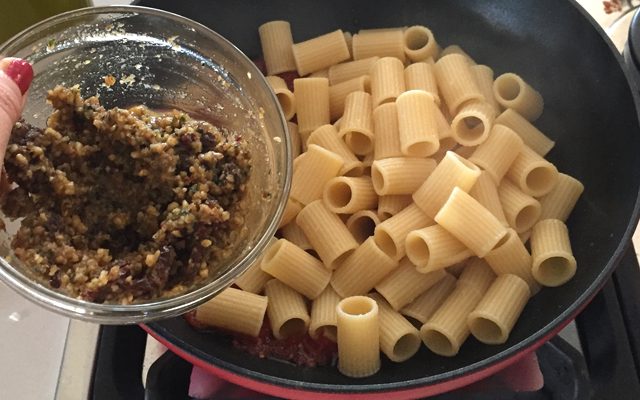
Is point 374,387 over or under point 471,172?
under

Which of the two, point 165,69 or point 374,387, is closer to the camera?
point 374,387

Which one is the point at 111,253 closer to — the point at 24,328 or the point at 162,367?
the point at 162,367

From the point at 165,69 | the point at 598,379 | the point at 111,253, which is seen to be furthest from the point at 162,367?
the point at 598,379

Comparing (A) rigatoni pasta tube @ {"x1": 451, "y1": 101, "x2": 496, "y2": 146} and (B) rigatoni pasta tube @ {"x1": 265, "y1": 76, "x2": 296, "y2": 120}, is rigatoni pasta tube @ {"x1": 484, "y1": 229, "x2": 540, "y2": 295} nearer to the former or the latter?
(A) rigatoni pasta tube @ {"x1": 451, "y1": 101, "x2": 496, "y2": 146}

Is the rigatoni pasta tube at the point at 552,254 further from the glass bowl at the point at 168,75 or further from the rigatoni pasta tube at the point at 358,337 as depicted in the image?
the glass bowl at the point at 168,75

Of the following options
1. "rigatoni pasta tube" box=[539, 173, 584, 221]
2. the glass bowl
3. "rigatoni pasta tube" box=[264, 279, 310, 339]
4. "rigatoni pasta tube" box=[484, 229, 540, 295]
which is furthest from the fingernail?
"rigatoni pasta tube" box=[539, 173, 584, 221]

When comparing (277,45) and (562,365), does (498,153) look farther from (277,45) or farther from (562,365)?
(277,45)
